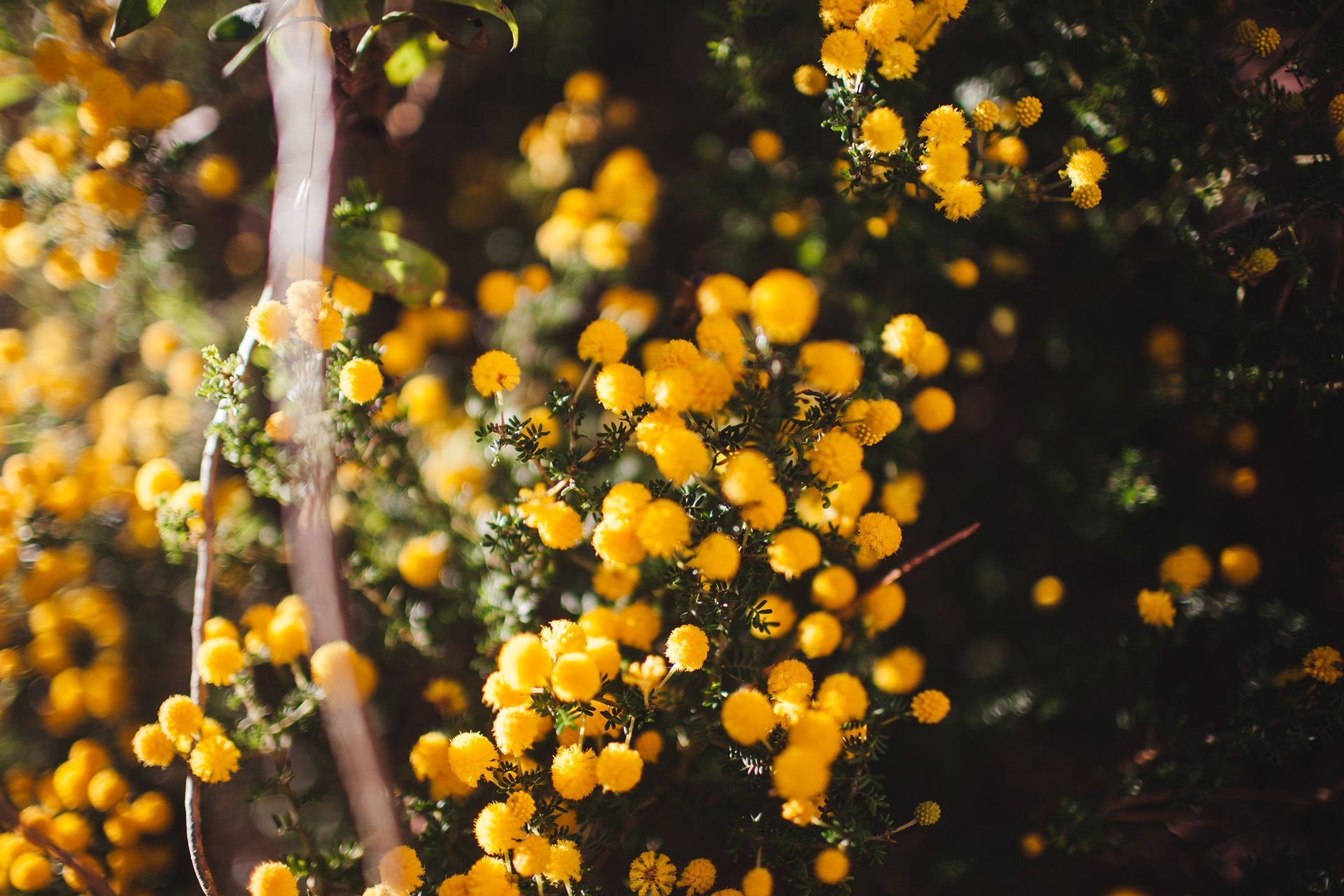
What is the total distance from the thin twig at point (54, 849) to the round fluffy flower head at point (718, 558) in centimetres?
144

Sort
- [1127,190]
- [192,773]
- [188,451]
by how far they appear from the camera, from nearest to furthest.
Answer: [192,773] < [1127,190] < [188,451]

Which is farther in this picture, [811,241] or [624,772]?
[811,241]

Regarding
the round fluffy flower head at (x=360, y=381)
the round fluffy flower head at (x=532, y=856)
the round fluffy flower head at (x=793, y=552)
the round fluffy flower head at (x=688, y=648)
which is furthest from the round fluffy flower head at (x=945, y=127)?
the round fluffy flower head at (x=532, y=856)

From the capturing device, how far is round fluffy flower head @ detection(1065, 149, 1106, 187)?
4.41 feet

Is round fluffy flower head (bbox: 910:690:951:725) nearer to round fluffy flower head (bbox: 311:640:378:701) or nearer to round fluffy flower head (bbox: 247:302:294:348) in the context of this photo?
round fluffy flower head (bbox: 311:640:378:701)

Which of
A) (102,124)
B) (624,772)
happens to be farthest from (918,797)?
(102,124)

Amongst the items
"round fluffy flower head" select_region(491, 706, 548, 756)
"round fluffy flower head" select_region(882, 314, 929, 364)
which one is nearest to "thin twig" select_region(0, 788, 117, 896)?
"round fluffy flower head" select_region(491, 706, 548, 756)

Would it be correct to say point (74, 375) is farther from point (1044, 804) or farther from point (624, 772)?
point (1044, 804)

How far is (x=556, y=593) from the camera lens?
187cm

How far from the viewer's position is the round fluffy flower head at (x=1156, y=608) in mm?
1616

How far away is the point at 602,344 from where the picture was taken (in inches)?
51.9

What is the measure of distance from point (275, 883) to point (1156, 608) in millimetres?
2073

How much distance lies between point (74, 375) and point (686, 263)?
2.19 m

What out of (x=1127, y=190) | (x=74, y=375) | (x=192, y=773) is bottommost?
(x=192, y=773)
